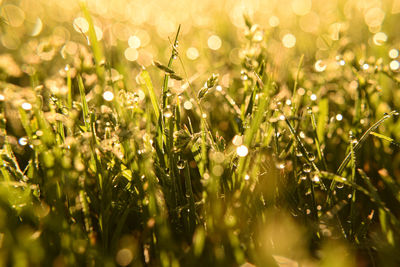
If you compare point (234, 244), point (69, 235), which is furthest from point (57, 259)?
point (234, 244)

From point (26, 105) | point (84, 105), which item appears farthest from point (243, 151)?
point (26, 105)

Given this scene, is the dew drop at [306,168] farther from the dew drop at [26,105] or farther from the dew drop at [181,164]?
the dew drop at [26,105]

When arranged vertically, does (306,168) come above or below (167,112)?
below

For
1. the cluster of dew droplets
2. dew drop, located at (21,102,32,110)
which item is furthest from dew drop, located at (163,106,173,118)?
dew drop, located at (21,102,32,110)

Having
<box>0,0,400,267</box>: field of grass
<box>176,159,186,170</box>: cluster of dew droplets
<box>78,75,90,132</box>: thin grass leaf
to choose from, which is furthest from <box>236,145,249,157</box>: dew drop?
<box>78,75,90,132</box>: thin grass leaf

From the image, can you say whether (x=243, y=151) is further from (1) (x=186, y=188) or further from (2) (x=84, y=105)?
(2) (x=84, y=105)

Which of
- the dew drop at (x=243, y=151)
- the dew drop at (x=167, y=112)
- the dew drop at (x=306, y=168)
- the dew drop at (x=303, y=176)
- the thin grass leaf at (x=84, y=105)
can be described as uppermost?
the thin grass leaf at (x=84, y=105)

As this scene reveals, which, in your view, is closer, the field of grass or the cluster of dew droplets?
the field of grass

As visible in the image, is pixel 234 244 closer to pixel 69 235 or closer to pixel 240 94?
pixel 69 235

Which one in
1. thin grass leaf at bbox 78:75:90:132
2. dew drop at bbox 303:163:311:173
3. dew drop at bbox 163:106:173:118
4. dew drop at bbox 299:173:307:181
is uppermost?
thin grass leaf at bbox 78:75:90:132

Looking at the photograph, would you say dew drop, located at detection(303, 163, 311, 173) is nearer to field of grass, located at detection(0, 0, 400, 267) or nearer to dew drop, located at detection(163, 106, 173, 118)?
field of grass, located at detection(0, 0, 400, 267)

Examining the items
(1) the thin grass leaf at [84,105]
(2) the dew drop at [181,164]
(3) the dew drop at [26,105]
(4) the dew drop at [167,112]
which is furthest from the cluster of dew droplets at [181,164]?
(3) the dew drop at [26,105]

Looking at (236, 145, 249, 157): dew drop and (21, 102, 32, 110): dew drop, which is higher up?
(21, 102, 32, 110): dew drop
